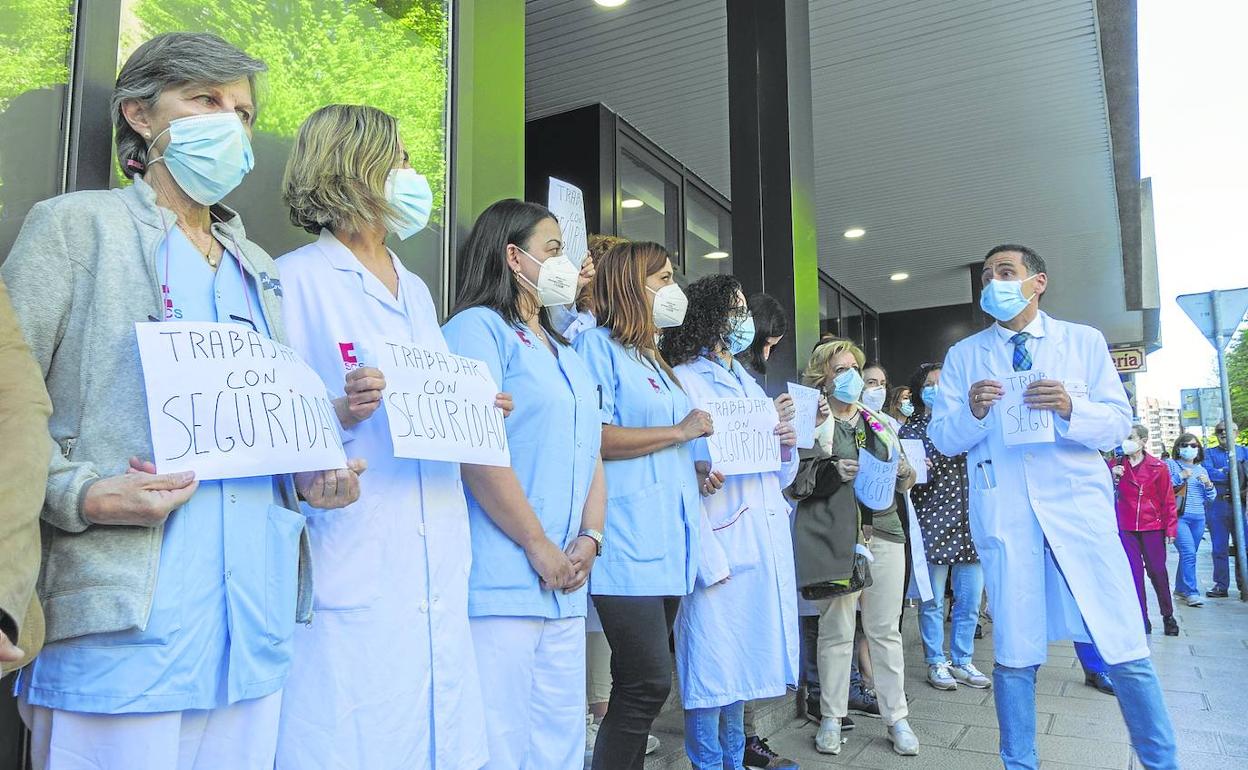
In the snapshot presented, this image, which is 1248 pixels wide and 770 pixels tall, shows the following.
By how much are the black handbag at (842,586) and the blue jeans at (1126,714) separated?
90 centimetres

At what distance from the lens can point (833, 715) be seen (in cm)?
450

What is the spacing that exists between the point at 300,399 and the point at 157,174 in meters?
0.57

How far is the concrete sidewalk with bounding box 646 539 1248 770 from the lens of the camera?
14.2 ft

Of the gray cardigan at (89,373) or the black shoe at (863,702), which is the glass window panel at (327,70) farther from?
the black shoe at (863,702)

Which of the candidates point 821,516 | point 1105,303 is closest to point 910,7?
point 821,516

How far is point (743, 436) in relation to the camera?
365 centimetres

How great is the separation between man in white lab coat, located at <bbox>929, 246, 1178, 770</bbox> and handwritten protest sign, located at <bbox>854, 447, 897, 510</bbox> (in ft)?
2.99

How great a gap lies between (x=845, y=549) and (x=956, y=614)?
97.5 inches

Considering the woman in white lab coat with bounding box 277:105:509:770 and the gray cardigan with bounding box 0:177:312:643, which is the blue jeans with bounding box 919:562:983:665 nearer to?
the woman in white lab coat with bounding box 277:105:509:770

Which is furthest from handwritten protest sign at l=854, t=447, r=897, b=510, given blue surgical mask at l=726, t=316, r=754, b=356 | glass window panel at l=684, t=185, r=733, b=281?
glass window panel at l=684, t=185, r=733, b=281

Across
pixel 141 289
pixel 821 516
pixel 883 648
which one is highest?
pixel 141 289

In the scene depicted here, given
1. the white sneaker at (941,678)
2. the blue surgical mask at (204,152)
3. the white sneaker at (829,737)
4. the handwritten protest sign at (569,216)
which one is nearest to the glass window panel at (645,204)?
the handwritten protest sign at (569,216)

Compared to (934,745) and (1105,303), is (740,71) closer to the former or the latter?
(934,745)

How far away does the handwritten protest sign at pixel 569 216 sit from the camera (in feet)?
16.1
